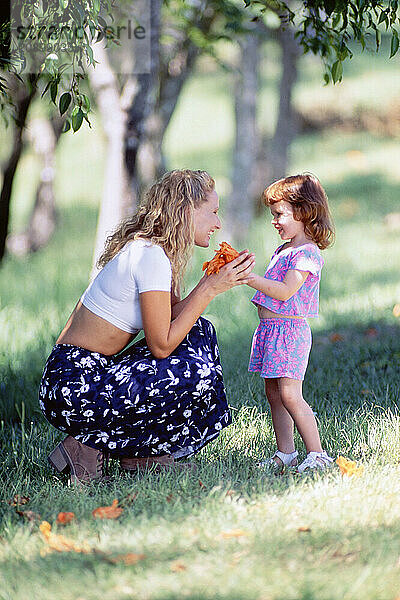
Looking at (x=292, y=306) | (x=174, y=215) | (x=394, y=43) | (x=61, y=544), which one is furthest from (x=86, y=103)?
(x=61, y=544)

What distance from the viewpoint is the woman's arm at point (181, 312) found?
10.7ft

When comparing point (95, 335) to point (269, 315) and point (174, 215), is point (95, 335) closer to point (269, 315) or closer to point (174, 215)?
point (174, 215)

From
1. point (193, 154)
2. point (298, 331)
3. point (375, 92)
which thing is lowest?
point (298, 331)

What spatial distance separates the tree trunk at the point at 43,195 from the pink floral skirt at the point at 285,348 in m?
9.35

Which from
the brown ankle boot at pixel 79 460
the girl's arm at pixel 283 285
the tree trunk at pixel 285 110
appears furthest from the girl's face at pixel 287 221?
the tree trunk at pixel 285 110

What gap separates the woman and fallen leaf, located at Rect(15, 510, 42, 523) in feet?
1.18

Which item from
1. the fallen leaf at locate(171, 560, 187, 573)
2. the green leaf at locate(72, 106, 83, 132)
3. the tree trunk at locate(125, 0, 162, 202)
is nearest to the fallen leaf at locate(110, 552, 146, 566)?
the fallen leaf at locate(171, 560, 187, 573)

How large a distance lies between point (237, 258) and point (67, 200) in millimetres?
15152

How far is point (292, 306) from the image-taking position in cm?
351

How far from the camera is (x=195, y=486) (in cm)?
321

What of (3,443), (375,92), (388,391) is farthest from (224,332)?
(375,92)

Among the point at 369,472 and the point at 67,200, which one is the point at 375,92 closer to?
the point at 67,200

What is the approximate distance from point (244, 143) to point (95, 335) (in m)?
7.48

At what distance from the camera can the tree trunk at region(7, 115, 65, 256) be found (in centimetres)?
1234
